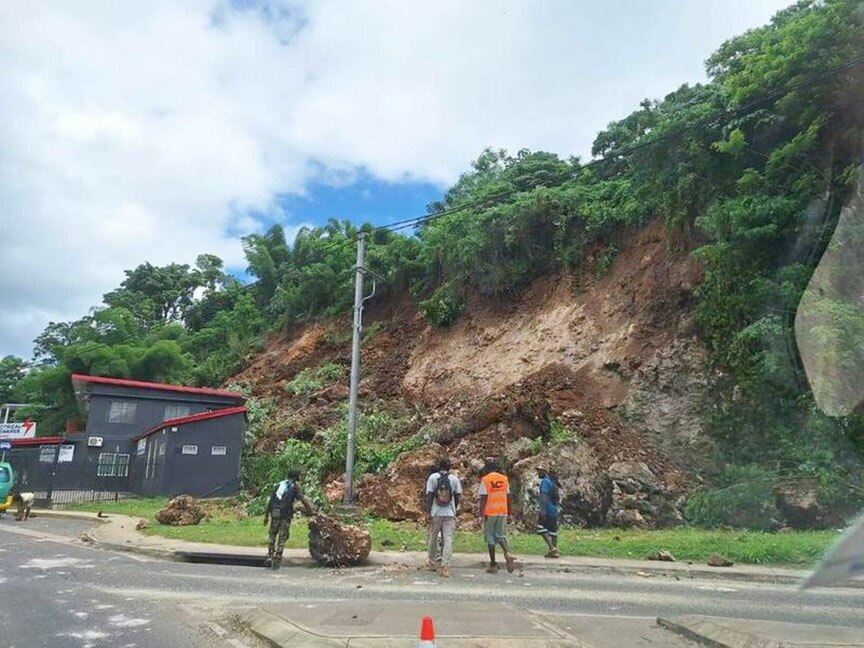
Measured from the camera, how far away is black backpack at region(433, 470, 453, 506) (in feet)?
35.1

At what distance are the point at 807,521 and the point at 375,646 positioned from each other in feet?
40.0

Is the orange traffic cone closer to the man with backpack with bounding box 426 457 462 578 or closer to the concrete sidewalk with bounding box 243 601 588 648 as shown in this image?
the concrete sidewalk with bounding box 243 601 588 648

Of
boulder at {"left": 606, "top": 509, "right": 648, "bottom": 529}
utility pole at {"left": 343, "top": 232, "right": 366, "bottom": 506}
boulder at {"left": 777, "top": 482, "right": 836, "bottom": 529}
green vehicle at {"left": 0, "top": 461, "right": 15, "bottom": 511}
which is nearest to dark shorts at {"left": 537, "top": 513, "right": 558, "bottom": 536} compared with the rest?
boulder at {"left": 606, "top": 509, "right": 648, "bottom": 529}

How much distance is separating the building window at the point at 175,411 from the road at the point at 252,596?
19228 millimetres

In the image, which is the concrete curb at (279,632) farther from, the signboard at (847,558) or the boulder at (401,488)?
the boulder at (401,488)

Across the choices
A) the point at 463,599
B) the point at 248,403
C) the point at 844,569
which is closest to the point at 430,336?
the point at 248,403

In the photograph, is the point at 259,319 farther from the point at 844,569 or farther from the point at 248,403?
the point at 844,569

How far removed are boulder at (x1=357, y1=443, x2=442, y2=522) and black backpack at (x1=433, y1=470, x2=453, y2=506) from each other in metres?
5.94

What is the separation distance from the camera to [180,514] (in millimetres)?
17094

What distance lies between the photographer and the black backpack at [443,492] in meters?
Answer: 10.7

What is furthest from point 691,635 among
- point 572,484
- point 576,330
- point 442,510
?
point 576,330

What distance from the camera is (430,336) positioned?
29.2 m

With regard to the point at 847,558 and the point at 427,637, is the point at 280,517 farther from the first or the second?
the point at 847,558

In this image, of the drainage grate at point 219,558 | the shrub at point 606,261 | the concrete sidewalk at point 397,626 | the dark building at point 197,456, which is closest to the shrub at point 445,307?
the shrub at point 606,261
